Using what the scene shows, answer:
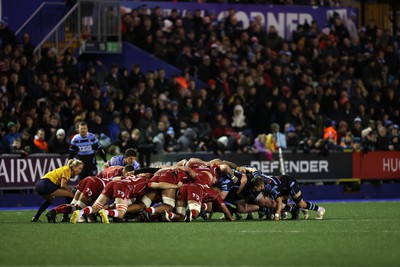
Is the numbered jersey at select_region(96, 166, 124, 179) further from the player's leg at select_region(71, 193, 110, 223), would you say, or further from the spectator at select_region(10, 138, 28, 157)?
the spectator at select_region(10, 138, 28, 157)

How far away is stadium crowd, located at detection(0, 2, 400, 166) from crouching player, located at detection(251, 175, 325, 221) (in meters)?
6.30

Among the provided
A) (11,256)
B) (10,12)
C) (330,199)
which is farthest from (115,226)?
(10,12)

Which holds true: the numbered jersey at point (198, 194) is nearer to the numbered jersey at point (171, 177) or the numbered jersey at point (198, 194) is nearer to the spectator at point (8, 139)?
the numbered jersey at point (171, 177)

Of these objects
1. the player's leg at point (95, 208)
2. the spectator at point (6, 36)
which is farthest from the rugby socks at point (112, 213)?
the spectator at point (6, 36)

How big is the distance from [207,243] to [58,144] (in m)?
12.2

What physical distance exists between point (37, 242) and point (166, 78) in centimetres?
1722

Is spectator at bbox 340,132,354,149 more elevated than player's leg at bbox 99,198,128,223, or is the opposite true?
spectator at bbox 340,132,354,149

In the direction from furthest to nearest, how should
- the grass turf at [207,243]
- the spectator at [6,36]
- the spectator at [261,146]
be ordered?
1. the spectator at [261,146]
2. the spectator at [6,36]
3. the grass turf at [207,243]

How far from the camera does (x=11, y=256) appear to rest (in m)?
12.3

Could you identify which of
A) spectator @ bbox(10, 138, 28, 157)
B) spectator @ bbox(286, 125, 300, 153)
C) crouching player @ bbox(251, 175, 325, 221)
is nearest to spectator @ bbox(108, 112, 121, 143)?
spectator @ bbox(10, 138, 28, 157)

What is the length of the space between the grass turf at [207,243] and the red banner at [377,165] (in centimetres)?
1087

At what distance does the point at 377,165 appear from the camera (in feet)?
97.9

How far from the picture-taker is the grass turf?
1181cm

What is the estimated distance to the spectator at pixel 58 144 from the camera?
992 inches
